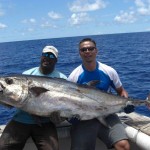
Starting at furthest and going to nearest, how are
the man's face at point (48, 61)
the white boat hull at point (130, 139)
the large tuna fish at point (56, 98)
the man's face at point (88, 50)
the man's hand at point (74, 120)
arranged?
the man's face at point (88, 50), the man's face at point (48, 61), the white boat hull at point (130, 139), the man's hand at point (74, 120), the large tuna fish at point (56, 98)

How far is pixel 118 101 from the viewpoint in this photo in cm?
519

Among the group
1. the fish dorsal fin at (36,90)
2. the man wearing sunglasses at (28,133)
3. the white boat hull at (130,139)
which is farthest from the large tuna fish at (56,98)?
the white boat hull at (130,139)

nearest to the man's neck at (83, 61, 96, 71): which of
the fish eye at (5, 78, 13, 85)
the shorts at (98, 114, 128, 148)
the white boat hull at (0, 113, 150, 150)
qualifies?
the shorts at (98, 114, 128, 148)

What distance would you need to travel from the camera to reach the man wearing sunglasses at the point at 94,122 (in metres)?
4.98

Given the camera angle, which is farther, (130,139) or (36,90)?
(130,139)

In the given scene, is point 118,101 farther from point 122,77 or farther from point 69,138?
point 122,77

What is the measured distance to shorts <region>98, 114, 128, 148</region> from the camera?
4.98 meters

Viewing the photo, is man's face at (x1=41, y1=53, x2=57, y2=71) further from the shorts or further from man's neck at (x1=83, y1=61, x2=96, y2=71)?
the shorts

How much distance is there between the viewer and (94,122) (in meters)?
5.12

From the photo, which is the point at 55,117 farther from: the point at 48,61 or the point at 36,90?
the point at 48,61

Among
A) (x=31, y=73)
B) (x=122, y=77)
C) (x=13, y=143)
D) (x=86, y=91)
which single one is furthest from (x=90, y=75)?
(x=122, y=77)

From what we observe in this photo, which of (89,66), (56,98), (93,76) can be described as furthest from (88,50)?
(56,98)

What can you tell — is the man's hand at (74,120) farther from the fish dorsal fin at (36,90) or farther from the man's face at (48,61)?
the man's face at (48,61)

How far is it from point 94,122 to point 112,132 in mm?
280
